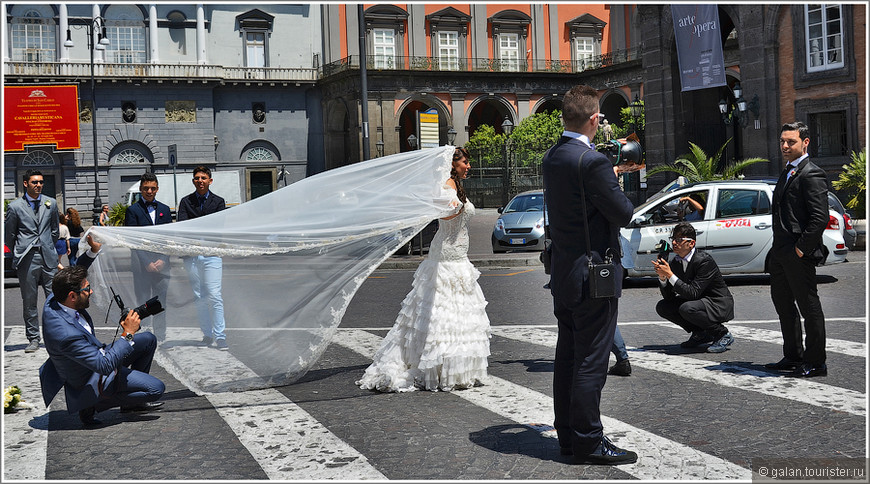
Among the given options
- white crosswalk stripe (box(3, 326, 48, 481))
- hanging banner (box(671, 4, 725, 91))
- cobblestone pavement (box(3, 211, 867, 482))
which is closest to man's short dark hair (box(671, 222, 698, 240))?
cobblestone pavement (box(3, 211, 867, 482))

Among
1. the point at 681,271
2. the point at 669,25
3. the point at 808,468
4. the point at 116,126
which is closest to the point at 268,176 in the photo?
the point at 116,126

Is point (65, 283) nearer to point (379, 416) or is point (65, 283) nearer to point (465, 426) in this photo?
point (379, 416)

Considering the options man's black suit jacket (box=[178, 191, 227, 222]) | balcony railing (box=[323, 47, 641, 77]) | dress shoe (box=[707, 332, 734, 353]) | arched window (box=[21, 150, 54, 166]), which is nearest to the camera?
dress shoe (box=[707, 332, 734, 353])

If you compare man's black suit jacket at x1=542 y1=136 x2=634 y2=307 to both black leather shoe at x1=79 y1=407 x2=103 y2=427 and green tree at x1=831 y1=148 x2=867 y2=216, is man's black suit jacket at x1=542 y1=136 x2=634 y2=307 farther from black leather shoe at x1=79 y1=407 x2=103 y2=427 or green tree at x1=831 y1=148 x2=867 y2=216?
green tree at x1=831 y1=148 x2=867 y2=216

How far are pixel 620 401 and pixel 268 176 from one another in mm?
50380

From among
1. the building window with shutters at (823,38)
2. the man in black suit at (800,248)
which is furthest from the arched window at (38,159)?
the man in black suit at (800,248)

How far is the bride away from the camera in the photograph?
21.9 feet

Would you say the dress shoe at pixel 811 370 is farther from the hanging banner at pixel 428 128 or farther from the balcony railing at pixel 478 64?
the balcony railing at pixel 478 64

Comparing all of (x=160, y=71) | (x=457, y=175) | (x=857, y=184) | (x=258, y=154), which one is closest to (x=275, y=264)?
(x=457, y=175)

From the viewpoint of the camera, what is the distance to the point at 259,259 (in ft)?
22.7

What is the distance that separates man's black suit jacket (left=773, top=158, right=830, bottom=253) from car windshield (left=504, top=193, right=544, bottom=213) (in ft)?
51.2

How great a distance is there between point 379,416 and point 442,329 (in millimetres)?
1061

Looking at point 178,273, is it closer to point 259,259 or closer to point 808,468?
point 259,259

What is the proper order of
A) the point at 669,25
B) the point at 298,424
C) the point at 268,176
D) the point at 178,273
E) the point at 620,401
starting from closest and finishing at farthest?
the point at 298,424 → the point at 620,401 → the point at 178,273 → the point at 669,25 → the point at 268,176
